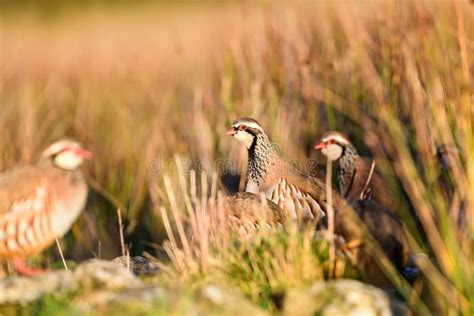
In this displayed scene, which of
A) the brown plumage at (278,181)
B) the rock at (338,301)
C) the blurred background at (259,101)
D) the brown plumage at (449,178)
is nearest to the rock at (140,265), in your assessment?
the blurred background at (259,101)

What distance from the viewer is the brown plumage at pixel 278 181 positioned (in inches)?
253

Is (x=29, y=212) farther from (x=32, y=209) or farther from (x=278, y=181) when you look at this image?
(x=278, y=181)

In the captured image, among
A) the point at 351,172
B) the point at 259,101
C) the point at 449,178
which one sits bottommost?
the point at 351,172

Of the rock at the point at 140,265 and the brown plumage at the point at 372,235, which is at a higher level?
the brown plumage at the point at 372,235

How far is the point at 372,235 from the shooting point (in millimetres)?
4973

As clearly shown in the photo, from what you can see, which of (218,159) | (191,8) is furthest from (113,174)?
(191,8)

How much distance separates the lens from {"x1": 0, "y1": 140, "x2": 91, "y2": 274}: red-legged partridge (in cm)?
512

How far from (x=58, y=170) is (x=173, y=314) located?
1.64m

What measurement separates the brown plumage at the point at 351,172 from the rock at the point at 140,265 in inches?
66.9

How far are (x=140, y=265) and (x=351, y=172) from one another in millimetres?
2145
